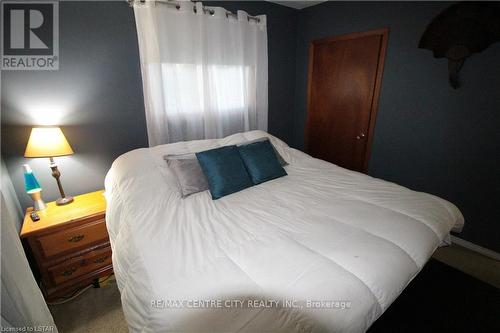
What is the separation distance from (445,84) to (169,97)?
257 centimetres

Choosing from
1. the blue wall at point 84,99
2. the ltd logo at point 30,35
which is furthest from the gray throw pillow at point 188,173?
the ltd logo at point 30,35

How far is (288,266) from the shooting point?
38.0 inches

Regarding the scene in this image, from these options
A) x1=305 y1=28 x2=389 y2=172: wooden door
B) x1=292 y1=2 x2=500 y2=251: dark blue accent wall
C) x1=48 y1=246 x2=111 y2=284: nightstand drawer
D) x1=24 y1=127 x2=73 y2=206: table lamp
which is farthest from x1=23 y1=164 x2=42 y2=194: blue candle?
x1=292 y1=2 x2=500 y2=251: dark blue accent wall

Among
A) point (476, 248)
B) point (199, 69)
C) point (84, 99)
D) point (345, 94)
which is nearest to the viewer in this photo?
point (84, 99)

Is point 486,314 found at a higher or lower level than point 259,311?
lower

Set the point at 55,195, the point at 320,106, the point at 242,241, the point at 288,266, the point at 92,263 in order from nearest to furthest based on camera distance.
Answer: the point at 288,266, the point at 242,241, the point at 92,263, the point at 55,195, the point at 320,106

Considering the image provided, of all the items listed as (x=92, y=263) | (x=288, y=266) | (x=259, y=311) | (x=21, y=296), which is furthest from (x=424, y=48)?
(x=92, y=263)

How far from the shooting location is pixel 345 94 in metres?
2.75

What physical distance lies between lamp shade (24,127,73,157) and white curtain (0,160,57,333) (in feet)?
2.38

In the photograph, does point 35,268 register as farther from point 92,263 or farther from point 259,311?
point 259,311

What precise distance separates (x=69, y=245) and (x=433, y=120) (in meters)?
3.27

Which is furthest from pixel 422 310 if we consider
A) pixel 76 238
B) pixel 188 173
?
pixel 76 238

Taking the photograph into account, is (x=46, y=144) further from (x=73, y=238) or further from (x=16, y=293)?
(x=16, y=293)

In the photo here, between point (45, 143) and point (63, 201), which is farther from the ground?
point (45, 143)
